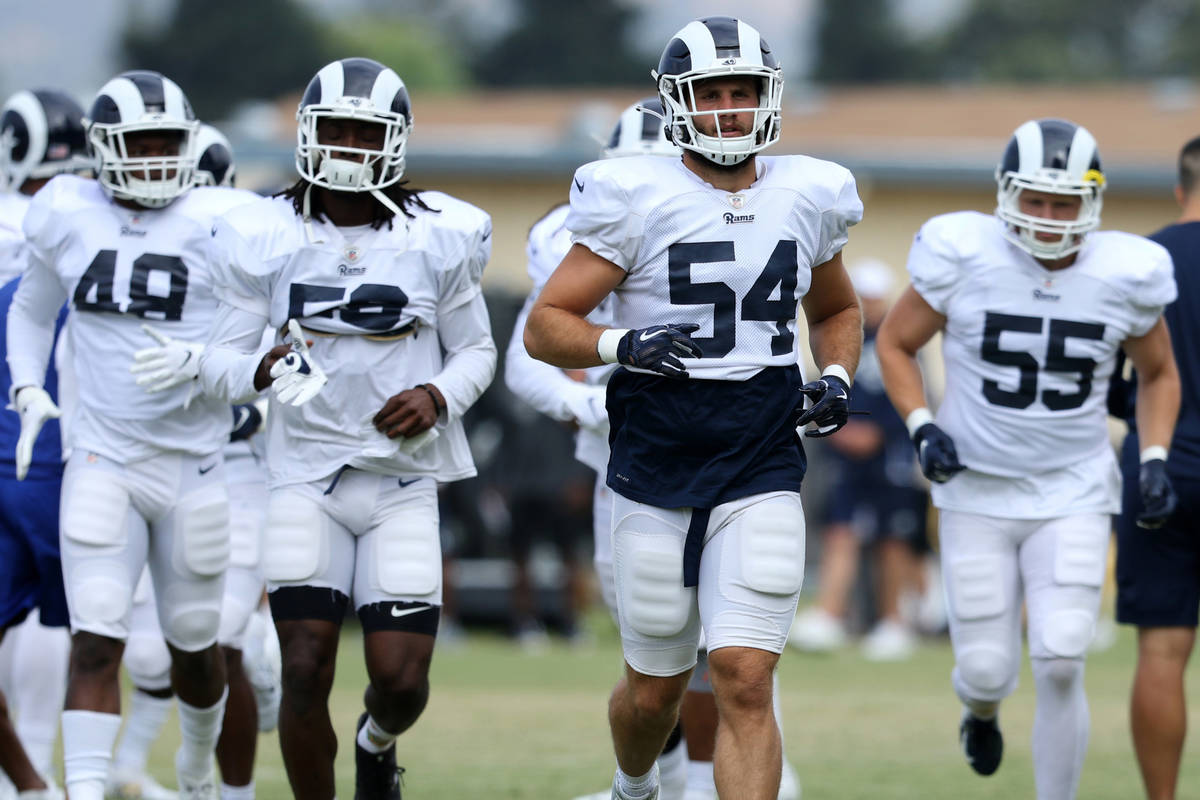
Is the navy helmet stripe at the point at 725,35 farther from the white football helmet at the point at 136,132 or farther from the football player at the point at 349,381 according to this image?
the white football helmet at the point at 136,132

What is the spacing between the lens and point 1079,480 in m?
6.42

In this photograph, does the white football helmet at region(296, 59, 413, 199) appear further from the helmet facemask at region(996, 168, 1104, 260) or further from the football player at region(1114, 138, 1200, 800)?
the football player at region(1114, 138, 1200, 800)

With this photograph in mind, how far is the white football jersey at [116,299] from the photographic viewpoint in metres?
6.22

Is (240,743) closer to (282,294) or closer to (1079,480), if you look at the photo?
(282,294)

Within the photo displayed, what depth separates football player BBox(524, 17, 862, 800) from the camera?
521 cm

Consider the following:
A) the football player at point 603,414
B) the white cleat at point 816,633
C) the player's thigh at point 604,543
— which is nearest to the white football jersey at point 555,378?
the football player at point 603,414

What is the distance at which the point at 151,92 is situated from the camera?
250 inches

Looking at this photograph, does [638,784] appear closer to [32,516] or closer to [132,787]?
[32,516]

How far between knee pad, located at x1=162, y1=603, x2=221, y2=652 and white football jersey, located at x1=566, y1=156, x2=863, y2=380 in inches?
74.6

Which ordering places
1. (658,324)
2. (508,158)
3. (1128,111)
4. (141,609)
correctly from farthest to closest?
(1128,111) < (508,158) < (141,609) < (658,324)

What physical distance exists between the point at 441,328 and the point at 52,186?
139cm

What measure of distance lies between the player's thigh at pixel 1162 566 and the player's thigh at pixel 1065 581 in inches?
10.4

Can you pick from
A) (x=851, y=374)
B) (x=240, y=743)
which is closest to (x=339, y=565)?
(x=240, y=743)

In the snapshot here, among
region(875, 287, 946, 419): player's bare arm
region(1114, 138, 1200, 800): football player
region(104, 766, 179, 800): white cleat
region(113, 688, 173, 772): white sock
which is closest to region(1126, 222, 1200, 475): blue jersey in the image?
region(1114, 138, 1200, 800): football player
